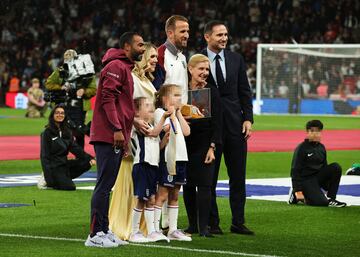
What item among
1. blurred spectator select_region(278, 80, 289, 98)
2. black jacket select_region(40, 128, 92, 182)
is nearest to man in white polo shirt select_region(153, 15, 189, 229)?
black jacket select_region(40, 128, 92, 182)

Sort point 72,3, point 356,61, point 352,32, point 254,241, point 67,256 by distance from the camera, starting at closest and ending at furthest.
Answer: point 67,256
point 254,241
point 356,61
point 352,32
point 72,3

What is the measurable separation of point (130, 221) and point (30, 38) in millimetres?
47123

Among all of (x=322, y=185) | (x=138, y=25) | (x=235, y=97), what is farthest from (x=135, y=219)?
(x=138, y=25)

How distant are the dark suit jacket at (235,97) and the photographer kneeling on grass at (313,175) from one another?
2967 millimetres

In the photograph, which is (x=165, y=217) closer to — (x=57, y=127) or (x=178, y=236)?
(x=178, y=236)

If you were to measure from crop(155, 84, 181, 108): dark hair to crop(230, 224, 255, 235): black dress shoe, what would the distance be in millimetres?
1632

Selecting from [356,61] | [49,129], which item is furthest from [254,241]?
[356,61]

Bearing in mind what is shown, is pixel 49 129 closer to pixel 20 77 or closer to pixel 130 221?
pixel 130 221

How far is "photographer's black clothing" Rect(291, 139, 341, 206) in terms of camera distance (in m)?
15.1

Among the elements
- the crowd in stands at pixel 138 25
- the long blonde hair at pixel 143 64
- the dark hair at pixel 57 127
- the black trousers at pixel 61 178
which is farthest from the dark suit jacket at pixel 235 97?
the crowd in stands at pixel 138 25

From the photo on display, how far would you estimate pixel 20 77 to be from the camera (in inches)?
2173

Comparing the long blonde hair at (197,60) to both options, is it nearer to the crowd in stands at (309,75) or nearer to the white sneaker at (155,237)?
the white sneaker at (155,237)

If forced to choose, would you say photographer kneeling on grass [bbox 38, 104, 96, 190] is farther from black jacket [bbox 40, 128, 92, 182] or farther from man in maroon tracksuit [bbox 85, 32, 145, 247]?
man in maroon tracksuit [bbox 85, 32, 145, 247]

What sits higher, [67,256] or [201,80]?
[201,80]
